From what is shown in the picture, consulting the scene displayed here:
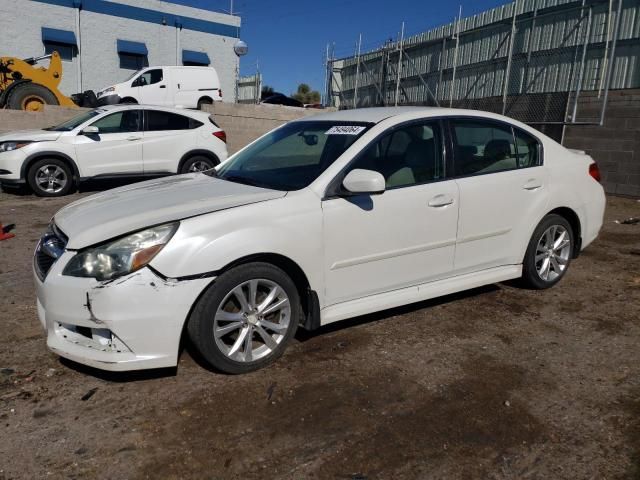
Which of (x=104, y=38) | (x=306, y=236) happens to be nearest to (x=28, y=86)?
(x=104, y=38)

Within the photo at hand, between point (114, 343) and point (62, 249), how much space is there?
662 mm

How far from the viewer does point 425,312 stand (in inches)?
171

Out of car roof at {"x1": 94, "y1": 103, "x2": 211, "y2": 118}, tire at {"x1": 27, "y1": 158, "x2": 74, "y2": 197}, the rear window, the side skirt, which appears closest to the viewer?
the side skirt

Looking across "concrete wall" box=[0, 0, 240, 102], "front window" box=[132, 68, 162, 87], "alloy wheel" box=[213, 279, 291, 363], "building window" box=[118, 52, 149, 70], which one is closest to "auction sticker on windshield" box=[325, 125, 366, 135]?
"alloy wheel" box=[213, 279, 291, 363]

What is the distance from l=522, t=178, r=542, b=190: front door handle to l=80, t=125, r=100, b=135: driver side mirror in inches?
299

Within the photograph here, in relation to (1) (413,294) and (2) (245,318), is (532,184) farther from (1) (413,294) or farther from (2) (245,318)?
(2) (245,318)

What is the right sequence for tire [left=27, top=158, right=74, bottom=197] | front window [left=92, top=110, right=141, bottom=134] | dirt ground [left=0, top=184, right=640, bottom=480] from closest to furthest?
dirt ground [left=0, top=184, right=640, bottom=480]
tire [left=27, top=158, right=74, bottom=197]
front window [left=92, top=110, right=141, bottom=134]

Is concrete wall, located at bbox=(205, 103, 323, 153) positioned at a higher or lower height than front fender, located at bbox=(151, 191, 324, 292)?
higher

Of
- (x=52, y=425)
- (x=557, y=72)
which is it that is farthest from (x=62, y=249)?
(x=557, y=72)

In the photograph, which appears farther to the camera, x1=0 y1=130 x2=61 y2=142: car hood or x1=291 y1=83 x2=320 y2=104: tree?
x1=291 y1=83 x2=320 y2=104: tree

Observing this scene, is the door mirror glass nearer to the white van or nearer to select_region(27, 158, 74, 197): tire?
select_region(27, 158, 74, 197): tire

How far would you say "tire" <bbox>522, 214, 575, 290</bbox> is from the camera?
15.1 ft

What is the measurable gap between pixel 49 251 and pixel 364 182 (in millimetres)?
1930

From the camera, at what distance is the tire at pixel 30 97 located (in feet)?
45.2
